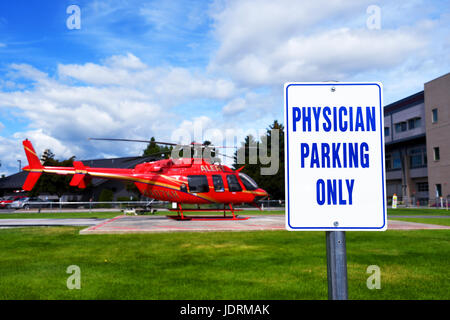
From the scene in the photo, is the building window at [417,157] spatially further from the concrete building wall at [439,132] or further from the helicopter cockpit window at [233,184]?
the helicopter cockpit window at [233,184]

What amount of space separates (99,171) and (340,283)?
21690 mm

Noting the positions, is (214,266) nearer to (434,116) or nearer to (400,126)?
(434,116)

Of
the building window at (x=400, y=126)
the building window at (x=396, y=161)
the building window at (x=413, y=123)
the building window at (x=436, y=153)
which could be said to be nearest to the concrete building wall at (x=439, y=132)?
the building window at (x=436, y=153)

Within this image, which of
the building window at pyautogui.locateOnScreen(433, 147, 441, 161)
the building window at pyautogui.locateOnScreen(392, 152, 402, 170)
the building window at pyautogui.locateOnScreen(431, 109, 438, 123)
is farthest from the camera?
the building window at pyautogui.locateOnScreen(392, 152, 402, 170)

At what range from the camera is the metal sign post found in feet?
5.42

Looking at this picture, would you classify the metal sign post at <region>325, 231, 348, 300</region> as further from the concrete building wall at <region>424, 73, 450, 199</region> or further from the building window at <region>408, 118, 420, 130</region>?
the building window at <region>408, 118, 420, 130</region>

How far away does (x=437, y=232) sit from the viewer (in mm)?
13211

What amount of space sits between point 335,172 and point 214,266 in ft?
19.9

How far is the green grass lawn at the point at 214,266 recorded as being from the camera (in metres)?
5.45

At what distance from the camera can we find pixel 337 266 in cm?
167

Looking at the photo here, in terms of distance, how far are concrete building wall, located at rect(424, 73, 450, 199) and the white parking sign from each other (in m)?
53.2

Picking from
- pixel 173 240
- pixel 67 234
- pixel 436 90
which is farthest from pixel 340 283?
pixel 436 90

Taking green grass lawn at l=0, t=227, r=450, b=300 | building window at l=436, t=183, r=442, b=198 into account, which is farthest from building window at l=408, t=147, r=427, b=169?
green grass lawn at l=0, t=227, r=450, b=300

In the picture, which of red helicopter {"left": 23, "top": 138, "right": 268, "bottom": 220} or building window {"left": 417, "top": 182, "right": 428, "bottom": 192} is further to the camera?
building window {"left": 417, "top": 182, "right": 428, "bottom": 192}
